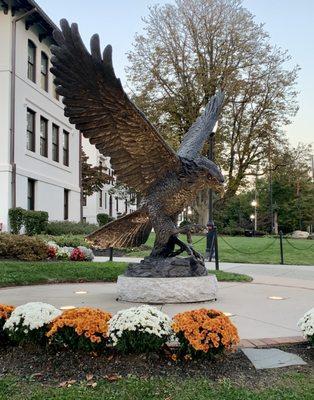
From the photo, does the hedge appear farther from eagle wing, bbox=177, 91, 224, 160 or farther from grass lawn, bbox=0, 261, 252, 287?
eagle wing, bbox=177, 91, 224, 160

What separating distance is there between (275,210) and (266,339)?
4636 cm

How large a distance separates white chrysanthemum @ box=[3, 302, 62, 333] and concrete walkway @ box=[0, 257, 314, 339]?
6.23ft

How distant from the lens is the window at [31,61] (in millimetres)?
21562

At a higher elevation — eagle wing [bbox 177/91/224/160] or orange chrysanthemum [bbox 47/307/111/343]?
eagle wing [bbox 177/91/224/160]

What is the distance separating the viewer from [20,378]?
355 cm

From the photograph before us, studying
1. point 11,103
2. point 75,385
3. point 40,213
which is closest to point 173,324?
point 75,385

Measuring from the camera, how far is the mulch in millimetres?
3578

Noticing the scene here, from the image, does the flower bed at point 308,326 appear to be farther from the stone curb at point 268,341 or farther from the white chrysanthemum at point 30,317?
the white chrysanthemum at point 30,317

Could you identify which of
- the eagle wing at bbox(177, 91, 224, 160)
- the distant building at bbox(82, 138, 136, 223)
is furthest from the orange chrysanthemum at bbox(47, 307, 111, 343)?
the distant building at bbox(82, 138, 136, 223)

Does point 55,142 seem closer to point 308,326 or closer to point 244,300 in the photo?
point 244,300

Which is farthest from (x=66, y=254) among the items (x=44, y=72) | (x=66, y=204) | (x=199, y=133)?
(x=66, y=204)

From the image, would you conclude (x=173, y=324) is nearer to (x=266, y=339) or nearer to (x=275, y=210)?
(x=266, y=339)

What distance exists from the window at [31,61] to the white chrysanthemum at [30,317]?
19210 mm

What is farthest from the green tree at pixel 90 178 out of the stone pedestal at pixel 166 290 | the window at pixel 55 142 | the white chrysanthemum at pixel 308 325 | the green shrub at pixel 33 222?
the white chrysanthemum at pixel 308 325
